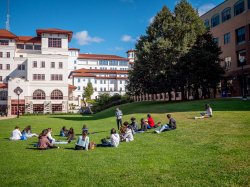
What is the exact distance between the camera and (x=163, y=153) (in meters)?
12.9

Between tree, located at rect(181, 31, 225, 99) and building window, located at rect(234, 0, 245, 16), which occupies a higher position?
building window, located at rect(234, 0, 245, 16)

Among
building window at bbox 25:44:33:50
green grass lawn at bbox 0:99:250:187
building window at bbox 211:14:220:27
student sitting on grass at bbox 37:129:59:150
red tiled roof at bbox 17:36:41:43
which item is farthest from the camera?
building window at bbox 25:44:33:50

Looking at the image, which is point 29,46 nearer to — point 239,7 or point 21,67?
point 21,67

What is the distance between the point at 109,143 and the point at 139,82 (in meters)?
31.9

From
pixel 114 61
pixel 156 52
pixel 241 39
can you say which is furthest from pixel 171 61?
pixel 114 61

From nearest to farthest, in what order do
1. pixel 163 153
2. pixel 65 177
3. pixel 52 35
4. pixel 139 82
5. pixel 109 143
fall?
pixel 65 177
pixel 163 153
pixel 109 143
pixel 139 82
pixel 52 35

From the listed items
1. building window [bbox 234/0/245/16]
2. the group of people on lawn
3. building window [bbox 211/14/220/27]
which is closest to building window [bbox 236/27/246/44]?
building window [bbox 234/0/245/16]

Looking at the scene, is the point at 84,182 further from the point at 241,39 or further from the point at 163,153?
the point at 241,39

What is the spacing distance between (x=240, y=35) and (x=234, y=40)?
1590 mm

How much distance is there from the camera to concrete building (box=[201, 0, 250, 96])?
4719 centimetres

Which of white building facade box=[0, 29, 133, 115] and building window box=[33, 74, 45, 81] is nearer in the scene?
white building facade box=[0, 29, 133, 115]

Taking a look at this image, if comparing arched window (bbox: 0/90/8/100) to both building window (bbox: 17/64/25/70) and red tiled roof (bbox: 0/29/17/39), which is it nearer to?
building window (bbox: 17/64/25/70)

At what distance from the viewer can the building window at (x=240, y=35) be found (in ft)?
160

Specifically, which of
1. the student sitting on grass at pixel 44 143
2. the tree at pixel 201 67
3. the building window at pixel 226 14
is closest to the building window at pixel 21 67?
the tree at pixel 201 67
